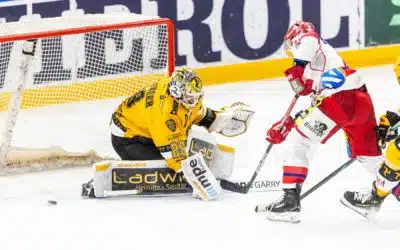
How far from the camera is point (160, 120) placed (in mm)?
6664

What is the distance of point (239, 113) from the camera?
7227mm

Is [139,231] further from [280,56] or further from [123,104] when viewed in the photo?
[280,56]

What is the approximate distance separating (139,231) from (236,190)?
84 centimetres

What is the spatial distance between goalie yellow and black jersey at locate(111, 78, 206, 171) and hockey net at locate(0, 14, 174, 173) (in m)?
0.55

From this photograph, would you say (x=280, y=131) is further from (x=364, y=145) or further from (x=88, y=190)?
(x=88, y=190)

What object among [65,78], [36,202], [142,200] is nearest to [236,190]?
[142,200]

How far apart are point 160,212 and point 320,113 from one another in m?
0.94

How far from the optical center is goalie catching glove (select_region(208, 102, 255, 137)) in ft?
23.6

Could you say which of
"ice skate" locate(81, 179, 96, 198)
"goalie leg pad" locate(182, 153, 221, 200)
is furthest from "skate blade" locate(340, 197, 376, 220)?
"ice skate" locate(81, 179, 96, 198)

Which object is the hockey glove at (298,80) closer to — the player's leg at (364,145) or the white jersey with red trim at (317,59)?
the white jersey with red trim at (317,59)

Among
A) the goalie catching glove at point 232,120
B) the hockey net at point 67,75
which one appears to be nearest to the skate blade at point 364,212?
the goalie catching glove at point 232,120

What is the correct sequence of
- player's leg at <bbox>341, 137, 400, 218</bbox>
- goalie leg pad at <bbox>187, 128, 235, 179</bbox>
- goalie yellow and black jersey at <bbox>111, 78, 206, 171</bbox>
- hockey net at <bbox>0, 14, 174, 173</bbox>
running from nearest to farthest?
player's leg at <bbox>341, 137, 400, 218</bbox>, goalie yellow and black jersey at <bbox>111, 78, 206, 171</bbox>, goalie leg pad at <bbox>187, 128, 235, 179</bbox>, hockey net at <bbox>0, 14, 174, 173</bbox>

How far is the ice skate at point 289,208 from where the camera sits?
627 cm

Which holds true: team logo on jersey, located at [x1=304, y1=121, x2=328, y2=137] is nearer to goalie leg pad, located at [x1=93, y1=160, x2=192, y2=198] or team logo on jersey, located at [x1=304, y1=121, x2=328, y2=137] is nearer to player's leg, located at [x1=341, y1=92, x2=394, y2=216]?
player's leg, located at [x1=341, y1=92, x2=394, y2=216]
